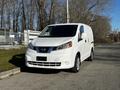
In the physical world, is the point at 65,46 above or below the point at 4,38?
above

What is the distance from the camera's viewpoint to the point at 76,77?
1066 cm

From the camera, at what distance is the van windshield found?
12.4 meters

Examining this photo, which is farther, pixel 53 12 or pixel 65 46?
pixel 53 12

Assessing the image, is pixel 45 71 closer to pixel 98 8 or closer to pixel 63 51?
pixel 63 51

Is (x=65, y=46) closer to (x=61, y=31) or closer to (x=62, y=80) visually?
(x=62, y=80)

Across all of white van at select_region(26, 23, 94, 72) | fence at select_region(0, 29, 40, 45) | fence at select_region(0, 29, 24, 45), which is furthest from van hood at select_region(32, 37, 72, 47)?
fence at select_region(0, 29, 24, 45)

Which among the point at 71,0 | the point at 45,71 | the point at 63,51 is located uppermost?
the point at 71,0

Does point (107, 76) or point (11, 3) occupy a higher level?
point (11, 3)

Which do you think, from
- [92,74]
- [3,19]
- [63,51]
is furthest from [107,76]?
[3,19]

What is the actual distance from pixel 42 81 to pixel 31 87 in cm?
108

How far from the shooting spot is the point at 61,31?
42.0 ft

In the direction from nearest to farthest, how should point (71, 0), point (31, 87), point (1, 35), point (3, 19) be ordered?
point (31, 87) < point (1, 35) < point (71, 0) < point (3, 19)

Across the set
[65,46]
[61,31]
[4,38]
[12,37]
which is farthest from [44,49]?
[12,37]

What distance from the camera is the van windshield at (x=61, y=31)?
1243 centimetres
